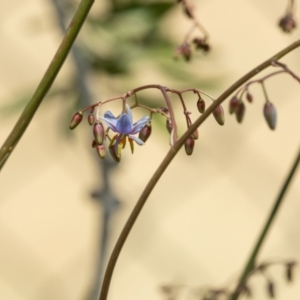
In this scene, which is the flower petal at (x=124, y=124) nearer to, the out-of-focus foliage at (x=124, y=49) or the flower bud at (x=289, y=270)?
the flower bud at (x=289, y=270)

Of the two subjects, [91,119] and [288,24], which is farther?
[288,24]

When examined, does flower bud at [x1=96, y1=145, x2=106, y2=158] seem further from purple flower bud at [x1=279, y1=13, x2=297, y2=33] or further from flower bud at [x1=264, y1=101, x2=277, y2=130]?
purple flower bud at [x1=279, y1=13, x2=297, y2=33]

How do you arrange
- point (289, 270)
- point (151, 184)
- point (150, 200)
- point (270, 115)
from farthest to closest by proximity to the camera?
point (150, 200) → point (289, 270) → point (270, 115) → point (151, 184)

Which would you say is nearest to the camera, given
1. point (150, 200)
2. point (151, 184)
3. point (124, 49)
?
point (151, 184)

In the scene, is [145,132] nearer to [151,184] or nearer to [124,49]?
[151,184]

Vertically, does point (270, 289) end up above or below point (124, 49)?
below

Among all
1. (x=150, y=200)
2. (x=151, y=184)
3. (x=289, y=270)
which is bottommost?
(x=150, y=200)

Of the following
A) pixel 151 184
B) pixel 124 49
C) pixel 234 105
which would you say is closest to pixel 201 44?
pixel 234 105

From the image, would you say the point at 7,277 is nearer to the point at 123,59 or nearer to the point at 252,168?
the point at 252,168

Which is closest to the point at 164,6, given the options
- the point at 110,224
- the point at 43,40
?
the point at 110,224
